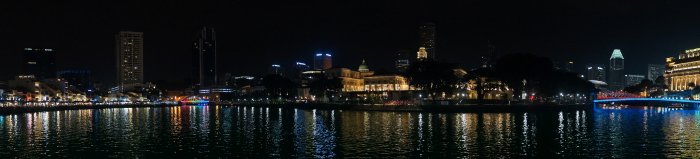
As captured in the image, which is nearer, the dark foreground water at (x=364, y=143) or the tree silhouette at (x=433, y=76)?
the dark foreground water at (x=364, y=143)

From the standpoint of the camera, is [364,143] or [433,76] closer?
[364,143]

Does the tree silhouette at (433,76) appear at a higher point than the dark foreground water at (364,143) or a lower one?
higher

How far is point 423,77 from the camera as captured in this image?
13488 centimetres

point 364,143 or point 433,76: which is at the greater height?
point 433,76

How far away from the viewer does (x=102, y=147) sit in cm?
4978

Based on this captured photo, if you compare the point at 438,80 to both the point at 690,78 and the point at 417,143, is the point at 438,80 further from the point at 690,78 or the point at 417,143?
the point at 690,78

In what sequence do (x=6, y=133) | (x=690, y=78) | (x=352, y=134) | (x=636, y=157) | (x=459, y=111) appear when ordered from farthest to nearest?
(x=690, y=78) < (x=459, y=111) < (x=6, y=133) < (x=352, y=134) < (x=636, y=157)

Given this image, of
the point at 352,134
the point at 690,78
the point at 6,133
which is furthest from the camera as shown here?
the point at 690,78

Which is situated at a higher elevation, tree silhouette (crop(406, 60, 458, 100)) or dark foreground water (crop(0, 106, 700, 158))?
tree silhouette (crop(406, 60, 458, 100))

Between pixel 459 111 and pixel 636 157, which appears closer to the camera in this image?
pixel 636 157

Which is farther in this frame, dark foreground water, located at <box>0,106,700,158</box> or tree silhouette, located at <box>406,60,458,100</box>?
tree silhouette, located at <box>406,60,458,100</box>

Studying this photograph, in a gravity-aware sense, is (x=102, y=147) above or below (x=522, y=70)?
below

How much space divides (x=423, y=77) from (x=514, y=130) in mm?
69063

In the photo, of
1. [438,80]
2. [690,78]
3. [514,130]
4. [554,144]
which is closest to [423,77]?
[438,80]
